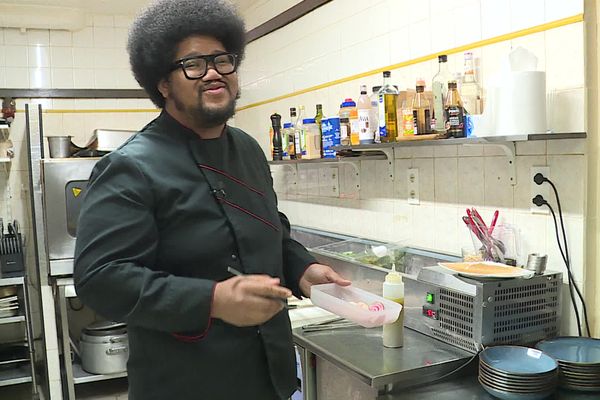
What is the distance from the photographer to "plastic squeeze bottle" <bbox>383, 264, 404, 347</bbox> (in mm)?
1939

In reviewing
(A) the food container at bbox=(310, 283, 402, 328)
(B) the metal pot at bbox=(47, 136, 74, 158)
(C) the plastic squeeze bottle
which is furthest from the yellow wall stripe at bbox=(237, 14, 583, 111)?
(B) the metal pot at bbox=(47, 136, 74, 158)

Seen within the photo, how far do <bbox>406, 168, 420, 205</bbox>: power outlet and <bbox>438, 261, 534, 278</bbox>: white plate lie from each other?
0.65 m

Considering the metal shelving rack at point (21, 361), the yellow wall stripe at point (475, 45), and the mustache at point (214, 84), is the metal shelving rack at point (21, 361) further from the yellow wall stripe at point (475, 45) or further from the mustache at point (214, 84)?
the mustache at point (214, 84)

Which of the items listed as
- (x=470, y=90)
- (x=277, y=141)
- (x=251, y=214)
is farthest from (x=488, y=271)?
(x=277, y=141)

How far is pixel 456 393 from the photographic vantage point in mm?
1700

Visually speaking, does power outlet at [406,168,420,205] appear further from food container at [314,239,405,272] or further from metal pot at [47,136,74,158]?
metal pot at [47,136,74,158]

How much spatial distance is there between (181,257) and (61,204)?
245 centimetres

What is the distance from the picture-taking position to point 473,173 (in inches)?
88.6

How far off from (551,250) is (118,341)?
2.72 meters

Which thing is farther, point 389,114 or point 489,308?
point 389,114

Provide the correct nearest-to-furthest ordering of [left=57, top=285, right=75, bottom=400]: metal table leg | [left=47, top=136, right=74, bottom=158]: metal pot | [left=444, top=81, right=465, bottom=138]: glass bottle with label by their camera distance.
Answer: [left=444, top=81, right=465, bottom=138]: glass bottle with label, [left=57, top=285, right=75, bottom=400]: metal table leg, [left=47, top=136, right=74, bottom=158]: metal pot

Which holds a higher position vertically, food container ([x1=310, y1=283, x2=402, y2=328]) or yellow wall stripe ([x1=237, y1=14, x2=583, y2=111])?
yellow wall stripe ([x1=237, y1=14, x2=583, y2=111])

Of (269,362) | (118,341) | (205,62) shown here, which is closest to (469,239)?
(269,362)

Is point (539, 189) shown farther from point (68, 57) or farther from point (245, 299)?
point (68, 57)
